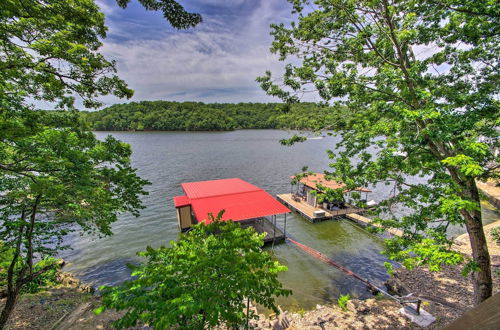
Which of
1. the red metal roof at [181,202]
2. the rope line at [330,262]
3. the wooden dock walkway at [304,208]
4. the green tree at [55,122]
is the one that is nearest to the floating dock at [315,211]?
the wooden dock walkway at [304,208]

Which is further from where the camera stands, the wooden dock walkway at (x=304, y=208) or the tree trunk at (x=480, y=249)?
the wooden dock walkway at (x=304, y=208)

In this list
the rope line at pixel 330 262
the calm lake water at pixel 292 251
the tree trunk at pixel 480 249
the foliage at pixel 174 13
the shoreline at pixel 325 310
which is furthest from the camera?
the calm lake water at pixel 292 251

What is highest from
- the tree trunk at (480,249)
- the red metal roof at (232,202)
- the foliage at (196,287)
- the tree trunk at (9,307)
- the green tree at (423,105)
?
the green tree at (423,105)

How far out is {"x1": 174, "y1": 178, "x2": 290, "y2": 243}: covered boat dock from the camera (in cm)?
1394

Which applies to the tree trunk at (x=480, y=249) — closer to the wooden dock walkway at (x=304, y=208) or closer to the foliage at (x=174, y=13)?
the foliage at (x=174, y=13)

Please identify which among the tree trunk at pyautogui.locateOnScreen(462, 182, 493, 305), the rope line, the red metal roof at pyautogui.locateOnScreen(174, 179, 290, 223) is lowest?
the rope line

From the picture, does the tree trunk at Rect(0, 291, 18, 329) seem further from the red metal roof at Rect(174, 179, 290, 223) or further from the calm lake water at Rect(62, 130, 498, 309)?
the red metal roof at Rect(174, 179, 290, 223)

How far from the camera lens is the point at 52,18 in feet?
15.8

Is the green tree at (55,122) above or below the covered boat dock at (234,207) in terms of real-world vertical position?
above

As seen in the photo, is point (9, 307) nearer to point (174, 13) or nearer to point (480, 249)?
point (174, 13)

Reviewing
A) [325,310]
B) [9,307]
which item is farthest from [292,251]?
[9,307]

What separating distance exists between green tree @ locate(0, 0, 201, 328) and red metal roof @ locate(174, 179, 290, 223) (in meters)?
7.10

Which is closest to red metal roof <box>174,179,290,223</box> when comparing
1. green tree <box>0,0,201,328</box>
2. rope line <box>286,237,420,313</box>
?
rope line <box>286,237,420,313</box>

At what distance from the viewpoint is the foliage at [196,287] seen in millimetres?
3295
